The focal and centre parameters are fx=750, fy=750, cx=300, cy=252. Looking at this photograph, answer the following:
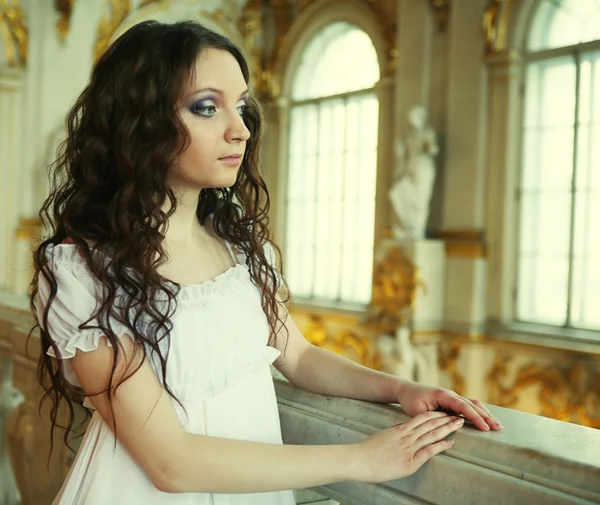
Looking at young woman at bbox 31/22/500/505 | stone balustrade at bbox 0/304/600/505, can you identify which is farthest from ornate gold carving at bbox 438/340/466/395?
young woman at bbox 31/22/500/505

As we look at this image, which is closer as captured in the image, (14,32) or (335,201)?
(14,32)

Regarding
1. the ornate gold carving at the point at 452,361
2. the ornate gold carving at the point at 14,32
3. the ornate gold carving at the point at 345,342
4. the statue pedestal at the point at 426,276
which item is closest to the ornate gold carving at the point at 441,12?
the statue pedestal at the point at 426,276

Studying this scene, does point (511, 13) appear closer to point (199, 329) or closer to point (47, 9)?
point (47, 9)

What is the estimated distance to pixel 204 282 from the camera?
1424 mm

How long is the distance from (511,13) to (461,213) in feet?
6.07

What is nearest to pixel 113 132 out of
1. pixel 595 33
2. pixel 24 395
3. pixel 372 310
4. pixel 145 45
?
pixel 145 45

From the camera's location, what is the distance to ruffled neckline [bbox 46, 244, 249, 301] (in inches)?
50.6

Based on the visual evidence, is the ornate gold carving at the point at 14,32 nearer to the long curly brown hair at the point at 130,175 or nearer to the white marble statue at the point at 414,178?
the white marble statue at the point at 414,178

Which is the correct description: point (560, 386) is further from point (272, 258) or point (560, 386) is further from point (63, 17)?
point (63, 17)

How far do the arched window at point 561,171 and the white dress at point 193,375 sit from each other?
5391 millimetres

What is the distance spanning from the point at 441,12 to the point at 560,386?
3.74 meters

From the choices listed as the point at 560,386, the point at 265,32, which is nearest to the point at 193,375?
the point at 560,386

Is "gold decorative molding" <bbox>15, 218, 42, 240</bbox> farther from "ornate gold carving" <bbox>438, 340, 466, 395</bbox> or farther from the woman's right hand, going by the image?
the woman's right hand

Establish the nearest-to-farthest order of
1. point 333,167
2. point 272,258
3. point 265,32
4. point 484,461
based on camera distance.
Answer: point 484,461 < point 272,258 < point 333,167 < point 265,32
